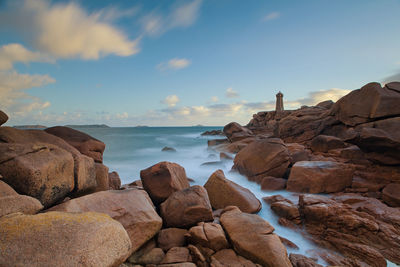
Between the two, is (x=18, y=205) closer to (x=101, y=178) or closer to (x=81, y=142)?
(x=101, y=178)

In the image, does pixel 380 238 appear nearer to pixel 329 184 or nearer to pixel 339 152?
pixel 329 184

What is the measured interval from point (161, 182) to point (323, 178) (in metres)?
5.51

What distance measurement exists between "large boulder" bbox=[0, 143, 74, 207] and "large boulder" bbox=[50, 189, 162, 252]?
1.61ft

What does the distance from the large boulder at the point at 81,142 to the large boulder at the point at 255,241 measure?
4.10 metres

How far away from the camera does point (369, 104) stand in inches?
363

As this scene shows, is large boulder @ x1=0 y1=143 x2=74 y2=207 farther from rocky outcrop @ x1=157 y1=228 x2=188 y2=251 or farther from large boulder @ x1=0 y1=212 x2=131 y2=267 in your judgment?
rocky outcrop @ x1=157 y1=228 x2=188 y2=251

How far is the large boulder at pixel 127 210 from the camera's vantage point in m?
3.29

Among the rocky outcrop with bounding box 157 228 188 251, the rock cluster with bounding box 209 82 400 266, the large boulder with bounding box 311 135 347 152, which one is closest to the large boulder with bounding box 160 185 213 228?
the rocky outcrop with bounding box 157 228 188 251

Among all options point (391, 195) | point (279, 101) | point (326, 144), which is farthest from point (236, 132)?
point (279, 101)

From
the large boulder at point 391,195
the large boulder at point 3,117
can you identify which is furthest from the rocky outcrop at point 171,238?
the large boulder at point 391,195

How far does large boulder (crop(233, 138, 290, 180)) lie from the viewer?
27.7ft

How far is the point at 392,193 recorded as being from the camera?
19.2 feet

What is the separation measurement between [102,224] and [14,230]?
0.87m

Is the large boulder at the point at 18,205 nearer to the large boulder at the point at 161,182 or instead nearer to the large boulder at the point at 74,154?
the large boulder at the point at 74,154
